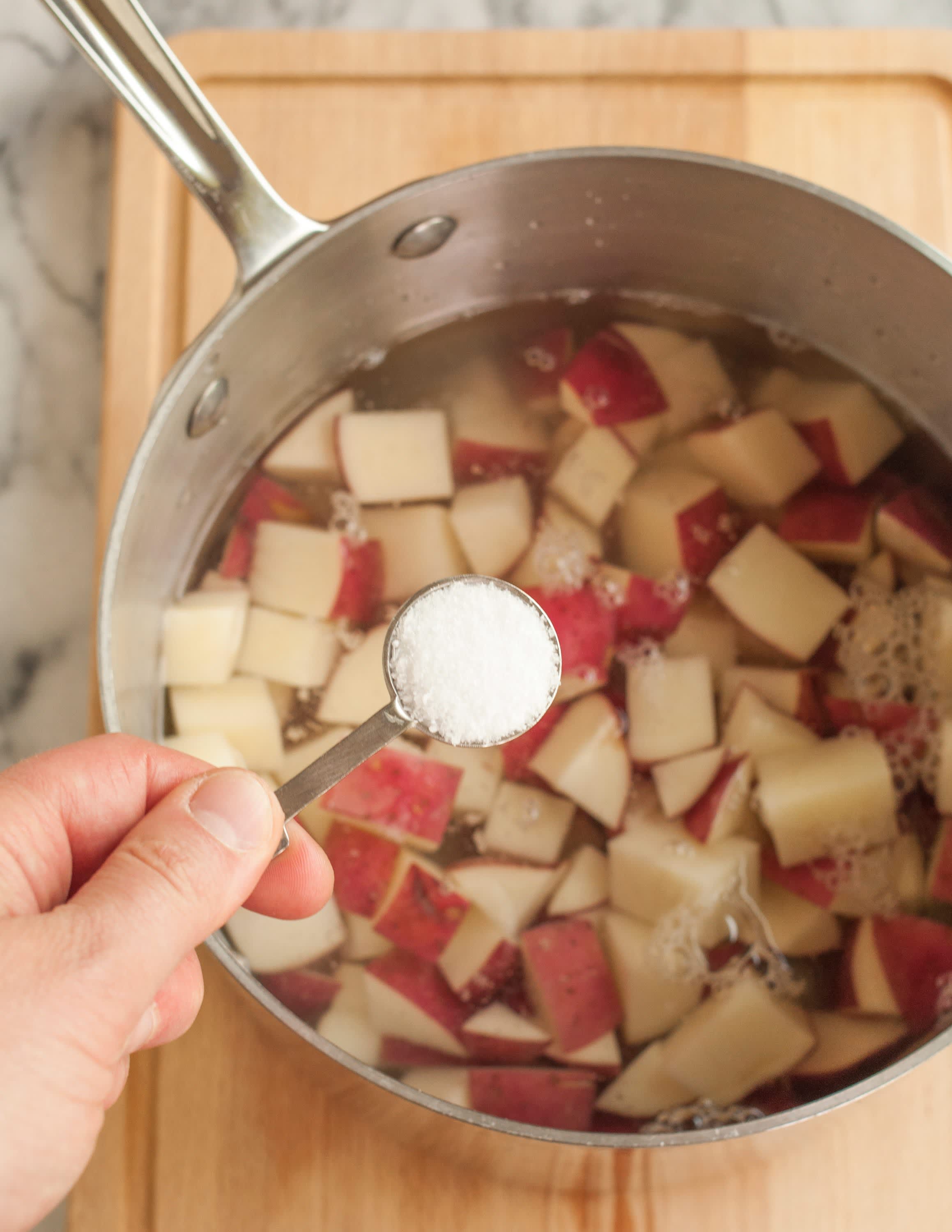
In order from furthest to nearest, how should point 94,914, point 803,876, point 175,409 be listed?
point 803,876 → point 175,409 → point 94,914

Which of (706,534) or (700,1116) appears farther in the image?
(706,534)

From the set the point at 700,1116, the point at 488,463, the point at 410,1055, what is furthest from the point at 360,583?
the point at 700,1116

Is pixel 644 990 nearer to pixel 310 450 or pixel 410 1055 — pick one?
pixel 410 1055

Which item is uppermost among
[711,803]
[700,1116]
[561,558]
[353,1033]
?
[561,558]

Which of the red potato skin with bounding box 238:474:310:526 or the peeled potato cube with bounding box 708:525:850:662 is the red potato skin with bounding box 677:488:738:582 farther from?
the red potato skin with bounding box 238:474:310:526

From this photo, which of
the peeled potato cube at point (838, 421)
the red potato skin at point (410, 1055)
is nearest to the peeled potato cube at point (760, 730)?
the peeled potato cube at point (838, 421)

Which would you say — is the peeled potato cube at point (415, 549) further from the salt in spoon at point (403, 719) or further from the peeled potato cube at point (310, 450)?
the salt in spoon at point (403, 719)
